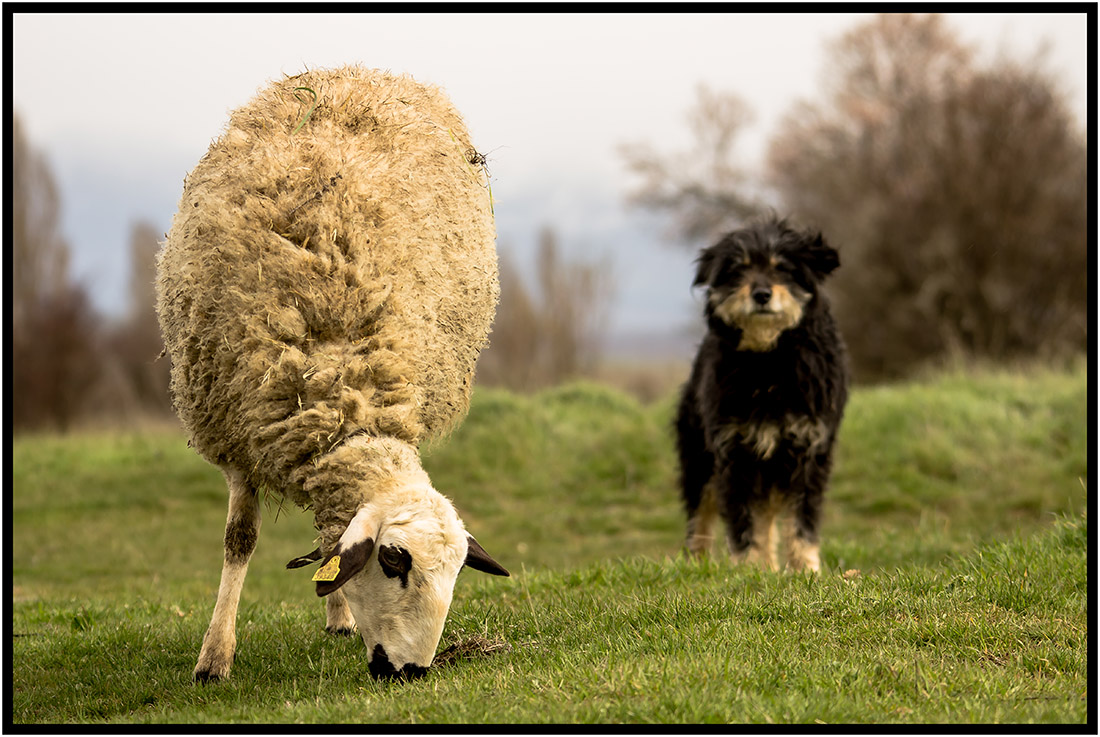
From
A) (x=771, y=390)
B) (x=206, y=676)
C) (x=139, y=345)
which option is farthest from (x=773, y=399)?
(x=139, y=345)

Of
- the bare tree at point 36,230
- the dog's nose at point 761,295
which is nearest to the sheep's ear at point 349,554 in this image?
the dog's nose at point 761,295

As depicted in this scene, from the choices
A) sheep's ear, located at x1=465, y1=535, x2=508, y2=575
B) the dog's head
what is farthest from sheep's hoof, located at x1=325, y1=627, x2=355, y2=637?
the dog's head

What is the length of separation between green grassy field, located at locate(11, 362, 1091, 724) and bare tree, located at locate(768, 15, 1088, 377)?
809 cm

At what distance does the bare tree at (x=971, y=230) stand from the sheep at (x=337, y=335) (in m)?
16.6

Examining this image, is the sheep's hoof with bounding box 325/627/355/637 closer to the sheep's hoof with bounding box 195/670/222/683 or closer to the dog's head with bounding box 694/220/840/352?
the sheep's hoof with bounding box 195/670/222/683

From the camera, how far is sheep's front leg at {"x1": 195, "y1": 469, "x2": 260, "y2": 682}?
5.42 m

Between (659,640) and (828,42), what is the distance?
32.5 m

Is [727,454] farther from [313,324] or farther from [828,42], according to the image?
[828,42]

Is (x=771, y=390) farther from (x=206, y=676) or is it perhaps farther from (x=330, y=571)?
(x=206, y=676)

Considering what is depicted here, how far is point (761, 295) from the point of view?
22.9 ft

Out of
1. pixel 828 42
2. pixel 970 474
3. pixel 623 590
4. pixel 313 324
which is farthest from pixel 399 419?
pixel 828 42

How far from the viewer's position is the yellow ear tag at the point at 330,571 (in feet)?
14.3

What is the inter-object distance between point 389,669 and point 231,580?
1.40m

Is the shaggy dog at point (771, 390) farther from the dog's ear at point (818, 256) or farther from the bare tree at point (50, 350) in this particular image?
the bare tree at point (50, 350)
